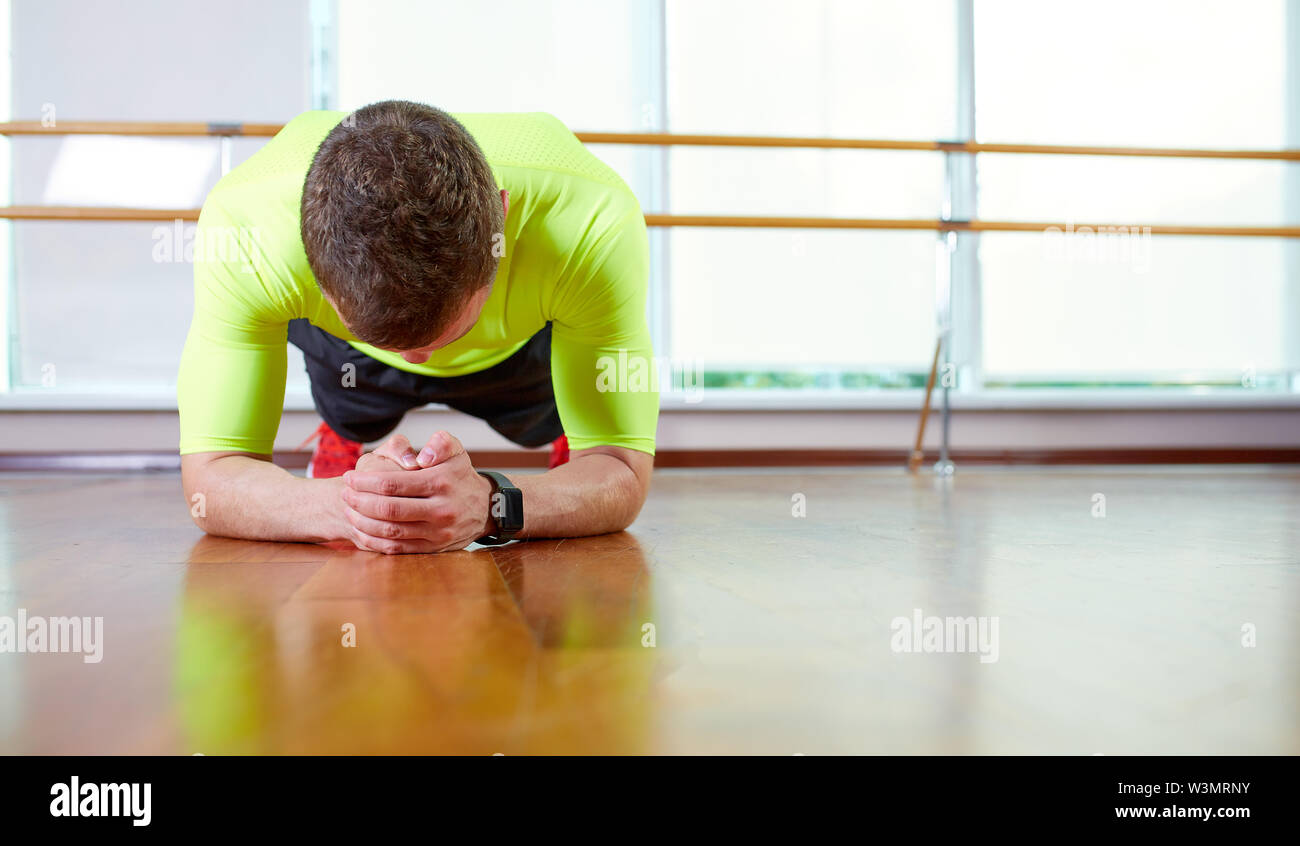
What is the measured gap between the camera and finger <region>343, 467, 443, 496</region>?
77 cm

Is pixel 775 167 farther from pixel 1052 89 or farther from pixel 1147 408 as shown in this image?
pixel 1147 408

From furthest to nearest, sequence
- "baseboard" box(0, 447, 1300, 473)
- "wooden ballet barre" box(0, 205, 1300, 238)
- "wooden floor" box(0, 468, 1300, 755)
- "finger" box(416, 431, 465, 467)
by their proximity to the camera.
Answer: "baseboard" box(0, 447, 1300, 473)
"wooden ballet barre" box(0, 205, 1300, 238)
"finger" box(416, 431, 465, 467)
"wooden floor" box(0, 468, 1300, 755)

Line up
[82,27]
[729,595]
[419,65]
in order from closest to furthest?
[729,595] → [82,27] → [419,65]

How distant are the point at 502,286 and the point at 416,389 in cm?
32

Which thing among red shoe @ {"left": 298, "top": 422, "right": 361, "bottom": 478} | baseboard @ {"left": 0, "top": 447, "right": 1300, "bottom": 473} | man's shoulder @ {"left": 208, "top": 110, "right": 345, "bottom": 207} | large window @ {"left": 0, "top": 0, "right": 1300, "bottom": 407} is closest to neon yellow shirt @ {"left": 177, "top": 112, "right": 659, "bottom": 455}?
man's shoulder @ {"left": 208, "top": 110, "right": 345, "bottom": 207}

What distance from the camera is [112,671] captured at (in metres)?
0.46

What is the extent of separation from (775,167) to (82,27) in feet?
6.04

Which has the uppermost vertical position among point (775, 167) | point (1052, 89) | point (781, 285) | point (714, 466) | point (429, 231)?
point (1052, 89)

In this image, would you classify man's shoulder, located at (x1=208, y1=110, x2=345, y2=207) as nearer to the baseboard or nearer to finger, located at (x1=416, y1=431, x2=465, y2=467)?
finger, located at (x1=416, y1=431, x2=465, y2=467)

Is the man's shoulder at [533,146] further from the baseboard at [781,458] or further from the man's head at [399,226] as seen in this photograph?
the baseboard at [781,458]

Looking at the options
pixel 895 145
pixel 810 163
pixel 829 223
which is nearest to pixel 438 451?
pixel 829 223

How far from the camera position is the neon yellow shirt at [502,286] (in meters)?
0.85

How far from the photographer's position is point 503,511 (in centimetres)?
86
